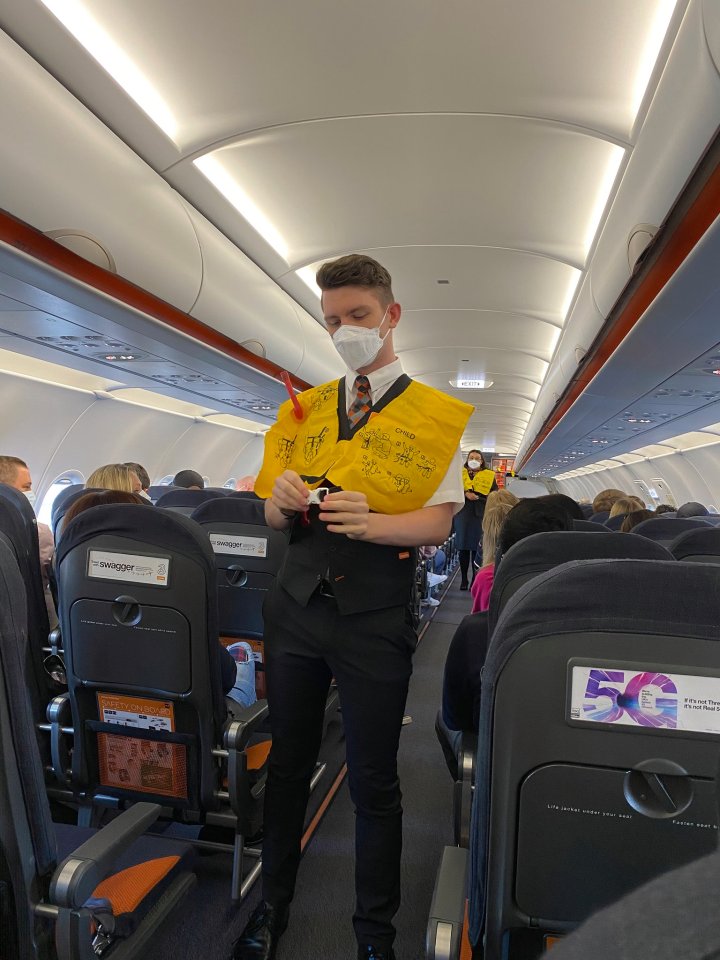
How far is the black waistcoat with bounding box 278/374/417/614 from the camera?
6.71 feet

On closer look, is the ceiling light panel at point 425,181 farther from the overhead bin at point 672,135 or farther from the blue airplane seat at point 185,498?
the blue airplane seat at point 185,498

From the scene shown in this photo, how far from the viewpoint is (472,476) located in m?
10.7

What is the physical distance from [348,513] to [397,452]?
0.27 meters

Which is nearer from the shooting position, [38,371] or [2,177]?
[2,177]

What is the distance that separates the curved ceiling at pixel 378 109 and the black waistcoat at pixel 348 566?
215cm

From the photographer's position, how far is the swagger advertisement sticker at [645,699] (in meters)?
1.24

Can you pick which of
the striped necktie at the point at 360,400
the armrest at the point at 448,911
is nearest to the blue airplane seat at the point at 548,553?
the striped necktie at the point at 360,400

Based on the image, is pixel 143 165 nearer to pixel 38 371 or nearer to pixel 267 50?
pixel 267 50

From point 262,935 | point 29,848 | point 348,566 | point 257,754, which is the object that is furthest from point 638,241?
point 29,848

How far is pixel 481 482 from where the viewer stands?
1066 centimetres

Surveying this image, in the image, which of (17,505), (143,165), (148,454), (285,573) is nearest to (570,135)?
(143,165)

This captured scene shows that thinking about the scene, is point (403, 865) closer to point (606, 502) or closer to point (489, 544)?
point (489, 544)

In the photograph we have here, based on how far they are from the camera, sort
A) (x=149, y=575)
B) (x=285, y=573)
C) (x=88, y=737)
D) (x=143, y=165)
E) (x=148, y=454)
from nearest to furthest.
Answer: (x=285, y=573) → (x=149, y=575) → (x=88, y=737) → (x=143, y=165) → (x=148, y=454)

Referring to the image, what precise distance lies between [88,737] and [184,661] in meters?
0.57
